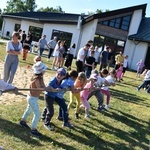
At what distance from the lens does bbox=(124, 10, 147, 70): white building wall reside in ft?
100

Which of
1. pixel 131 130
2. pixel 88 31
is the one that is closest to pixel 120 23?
pixel 88 31

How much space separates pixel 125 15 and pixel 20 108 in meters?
25.6

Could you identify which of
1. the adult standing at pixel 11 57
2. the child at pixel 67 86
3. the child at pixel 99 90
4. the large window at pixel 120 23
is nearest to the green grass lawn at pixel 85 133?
the child at pixel 67 86

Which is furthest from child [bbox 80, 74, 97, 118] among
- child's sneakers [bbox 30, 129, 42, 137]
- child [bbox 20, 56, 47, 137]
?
child's sneakers [bbox 30, 129, 42, 137]

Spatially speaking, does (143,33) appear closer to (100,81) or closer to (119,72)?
(119,72)

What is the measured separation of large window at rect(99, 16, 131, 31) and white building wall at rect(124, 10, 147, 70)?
468mm

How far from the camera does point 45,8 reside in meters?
83.7

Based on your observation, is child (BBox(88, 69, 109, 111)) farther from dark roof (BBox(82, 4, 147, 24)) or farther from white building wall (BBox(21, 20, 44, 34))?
white building wall (BBox(21, 20, 44, 34))

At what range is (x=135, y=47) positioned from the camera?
102 feet

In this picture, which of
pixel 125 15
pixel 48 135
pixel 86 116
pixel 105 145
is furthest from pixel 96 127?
pixel 125 15

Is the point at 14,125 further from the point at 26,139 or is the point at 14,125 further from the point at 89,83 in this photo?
the point at 89,83

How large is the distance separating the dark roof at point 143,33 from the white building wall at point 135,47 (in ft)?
1.88

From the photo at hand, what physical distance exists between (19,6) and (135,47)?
5041 centimetres

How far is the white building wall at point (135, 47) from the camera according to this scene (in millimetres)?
30625
